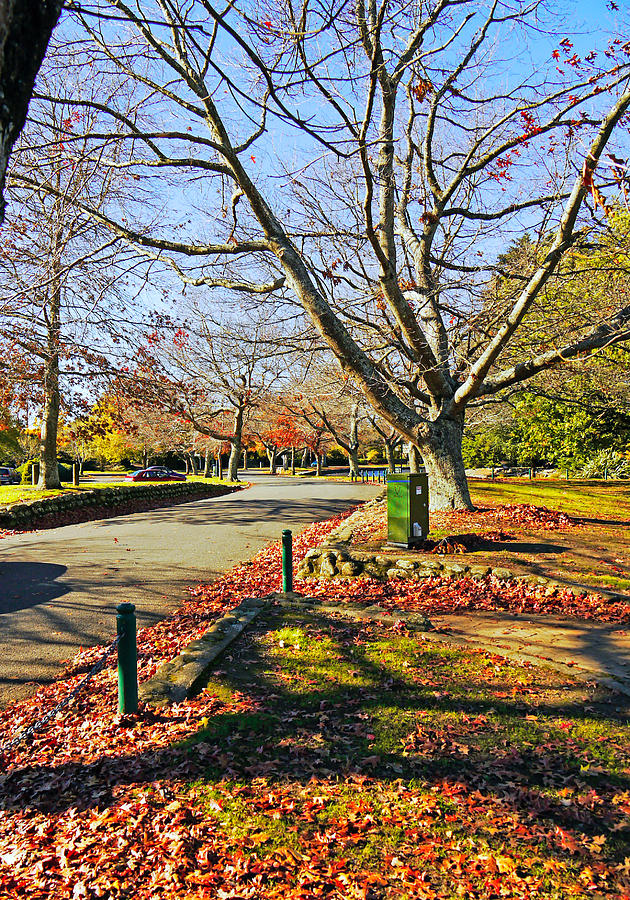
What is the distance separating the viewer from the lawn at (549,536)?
8.50 meters

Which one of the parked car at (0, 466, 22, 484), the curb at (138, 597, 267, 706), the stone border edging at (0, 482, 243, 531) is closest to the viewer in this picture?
the curb at (138, 597, 267, 706)

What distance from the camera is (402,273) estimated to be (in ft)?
45.5

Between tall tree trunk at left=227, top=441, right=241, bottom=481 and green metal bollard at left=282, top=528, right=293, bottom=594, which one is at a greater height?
tall tree trunk at left=227, top=441, right=241, bottom=481

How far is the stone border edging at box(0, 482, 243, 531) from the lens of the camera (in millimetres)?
16156

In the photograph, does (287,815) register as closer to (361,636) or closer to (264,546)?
(361,636)

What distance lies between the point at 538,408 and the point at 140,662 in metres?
23.5

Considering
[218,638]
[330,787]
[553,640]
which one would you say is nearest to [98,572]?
[218,638]

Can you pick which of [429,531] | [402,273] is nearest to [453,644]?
[429,531]

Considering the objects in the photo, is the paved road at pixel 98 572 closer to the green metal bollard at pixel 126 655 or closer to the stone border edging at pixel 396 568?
the green metal bollard at pixel 126 655

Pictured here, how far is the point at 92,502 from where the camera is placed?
20609 mm

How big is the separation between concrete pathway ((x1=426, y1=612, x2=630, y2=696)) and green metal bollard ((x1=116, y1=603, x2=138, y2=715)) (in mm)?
3327

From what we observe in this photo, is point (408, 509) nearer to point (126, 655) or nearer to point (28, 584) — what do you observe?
point (126, 655)

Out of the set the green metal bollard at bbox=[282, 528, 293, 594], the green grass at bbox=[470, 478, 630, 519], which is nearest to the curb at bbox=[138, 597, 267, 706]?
the green metal bollard at bbox=[282, 528, 293, 594]

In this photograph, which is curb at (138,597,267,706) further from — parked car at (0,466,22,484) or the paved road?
parked car at (0,466,22,484)
